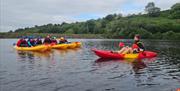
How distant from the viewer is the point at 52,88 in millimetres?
13602

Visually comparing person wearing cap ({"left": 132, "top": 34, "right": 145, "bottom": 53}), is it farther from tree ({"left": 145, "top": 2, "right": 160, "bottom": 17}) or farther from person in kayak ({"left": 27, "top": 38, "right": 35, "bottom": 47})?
tree ({"left": 145, "top": 2, "right": 160, "bottom": 17})

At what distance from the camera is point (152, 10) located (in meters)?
159

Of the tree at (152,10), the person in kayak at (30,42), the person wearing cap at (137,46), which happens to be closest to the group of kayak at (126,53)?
the person wearing cap at (137,46)

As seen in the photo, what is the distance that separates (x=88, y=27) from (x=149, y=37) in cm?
3997


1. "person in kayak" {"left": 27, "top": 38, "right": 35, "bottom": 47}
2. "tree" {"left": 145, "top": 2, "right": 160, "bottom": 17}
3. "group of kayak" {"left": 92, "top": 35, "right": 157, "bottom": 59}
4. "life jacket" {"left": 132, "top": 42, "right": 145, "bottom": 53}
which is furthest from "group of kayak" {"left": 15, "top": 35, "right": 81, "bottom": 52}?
"tree" {"left": 145, "top": 2, "right": 160, "bottom": 17}

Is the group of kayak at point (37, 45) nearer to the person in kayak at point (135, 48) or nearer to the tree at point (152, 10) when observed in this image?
the person in kayak at point (135, 48)

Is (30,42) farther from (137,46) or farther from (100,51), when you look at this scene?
(137,46)

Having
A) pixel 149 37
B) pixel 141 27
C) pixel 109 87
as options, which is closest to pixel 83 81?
pixel 109 87

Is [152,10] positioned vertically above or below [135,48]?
above

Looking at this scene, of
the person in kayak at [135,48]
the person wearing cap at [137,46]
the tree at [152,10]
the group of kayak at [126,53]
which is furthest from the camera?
the tree at [152,10]

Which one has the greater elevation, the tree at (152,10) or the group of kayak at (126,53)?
the tree at (152,10)

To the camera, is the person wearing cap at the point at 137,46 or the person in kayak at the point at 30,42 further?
the person in kayak at the point at 30,42

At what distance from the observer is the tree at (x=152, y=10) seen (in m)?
153

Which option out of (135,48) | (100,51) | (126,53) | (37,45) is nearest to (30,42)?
(37,45)
